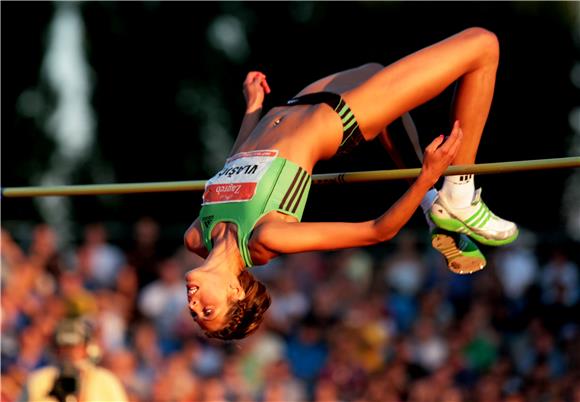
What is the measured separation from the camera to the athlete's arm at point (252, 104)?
7367 millimetres

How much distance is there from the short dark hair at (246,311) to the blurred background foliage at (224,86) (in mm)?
7508

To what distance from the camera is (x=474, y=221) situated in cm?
730

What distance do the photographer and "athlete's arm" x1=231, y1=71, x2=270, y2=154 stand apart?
1.43 metres

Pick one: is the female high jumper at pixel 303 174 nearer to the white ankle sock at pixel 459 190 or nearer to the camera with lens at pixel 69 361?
the white ankle sock at pixel 459 190

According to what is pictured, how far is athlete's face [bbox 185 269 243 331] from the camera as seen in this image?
260 inches

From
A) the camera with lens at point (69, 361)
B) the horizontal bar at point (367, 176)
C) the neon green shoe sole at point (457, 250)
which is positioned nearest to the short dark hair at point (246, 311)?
the horizontal bar at point (367, 176)

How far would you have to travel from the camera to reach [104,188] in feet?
26.1

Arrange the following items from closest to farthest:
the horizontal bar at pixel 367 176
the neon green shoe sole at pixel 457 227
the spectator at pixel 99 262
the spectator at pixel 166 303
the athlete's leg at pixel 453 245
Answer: the horizontal bar at pixel 367 176 → the neon green shoe sole at pixel 457 227 → the athlete's leg at pixel 453 245 → the spectator at pixel 166 303 → the spectator at pixel 99 262

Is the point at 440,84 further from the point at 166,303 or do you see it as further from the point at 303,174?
the point at 166,303

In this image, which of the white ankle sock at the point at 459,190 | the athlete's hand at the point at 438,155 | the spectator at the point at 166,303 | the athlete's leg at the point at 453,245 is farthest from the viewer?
the spectator at the point at 166,303

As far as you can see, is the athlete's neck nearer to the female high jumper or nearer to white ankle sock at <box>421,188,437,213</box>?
the female high jumper

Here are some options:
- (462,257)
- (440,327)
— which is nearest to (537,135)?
(440,327)

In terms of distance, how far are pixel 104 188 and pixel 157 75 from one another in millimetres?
11503

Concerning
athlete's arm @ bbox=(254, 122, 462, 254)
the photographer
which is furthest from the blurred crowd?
athlete's arm @ bbox=(254, 122, 462, 254)
